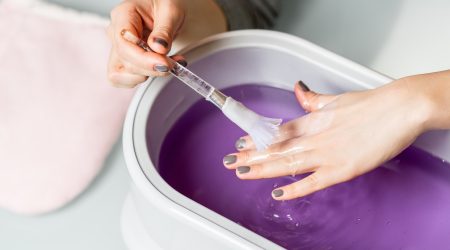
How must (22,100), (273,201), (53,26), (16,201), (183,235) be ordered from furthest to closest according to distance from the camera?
1. (53,26)
2. (22,100)
3. (16,201)
4. (273,201)
5. (183,235)

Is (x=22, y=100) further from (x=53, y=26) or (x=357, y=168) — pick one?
(x=357, y=168)

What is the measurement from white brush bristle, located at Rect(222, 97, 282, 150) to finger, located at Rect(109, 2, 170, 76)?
10 cm

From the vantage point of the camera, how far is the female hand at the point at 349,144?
0.71 metres

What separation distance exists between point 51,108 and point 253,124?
525mm

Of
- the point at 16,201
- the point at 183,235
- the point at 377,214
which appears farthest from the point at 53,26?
the point at 377,214

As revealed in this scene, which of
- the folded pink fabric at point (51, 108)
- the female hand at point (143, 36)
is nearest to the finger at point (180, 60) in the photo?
the female hand at point (143, 36)

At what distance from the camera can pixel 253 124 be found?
0.74 metres

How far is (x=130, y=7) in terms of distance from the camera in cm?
81

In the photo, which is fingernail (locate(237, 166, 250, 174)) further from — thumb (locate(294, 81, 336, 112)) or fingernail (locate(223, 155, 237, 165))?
thumb (locate(294, 81, 336, 112))

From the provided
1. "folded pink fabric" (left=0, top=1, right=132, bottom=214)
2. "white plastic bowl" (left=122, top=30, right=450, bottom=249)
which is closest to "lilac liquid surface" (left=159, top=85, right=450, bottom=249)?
"white plastic bowl" (left=122, top=30, right=450, bottom=249)

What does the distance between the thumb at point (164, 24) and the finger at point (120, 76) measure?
2.8 inches

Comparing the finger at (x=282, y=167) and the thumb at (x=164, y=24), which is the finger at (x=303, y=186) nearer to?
the finger at (x=282, y=167)

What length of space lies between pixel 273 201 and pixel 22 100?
579 mm

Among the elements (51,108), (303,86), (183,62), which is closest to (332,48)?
(303,86)
